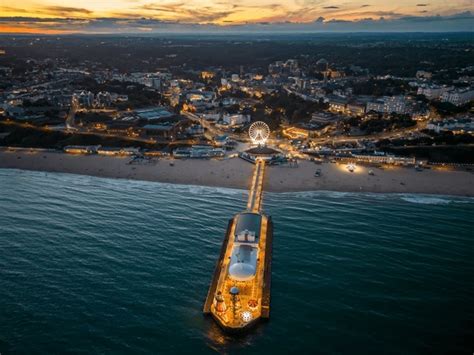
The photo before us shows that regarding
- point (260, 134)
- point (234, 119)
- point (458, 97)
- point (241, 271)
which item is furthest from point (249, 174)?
point (458, 97)

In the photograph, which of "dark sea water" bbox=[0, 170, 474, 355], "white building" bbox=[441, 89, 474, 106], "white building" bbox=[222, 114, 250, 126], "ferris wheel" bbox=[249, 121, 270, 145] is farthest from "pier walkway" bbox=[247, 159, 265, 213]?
"white building" bbox=[441, 89, 474, 106]

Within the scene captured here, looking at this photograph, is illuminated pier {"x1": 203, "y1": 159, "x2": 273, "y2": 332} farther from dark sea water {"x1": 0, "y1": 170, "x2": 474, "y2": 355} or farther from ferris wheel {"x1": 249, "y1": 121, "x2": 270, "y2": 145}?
ferris wheel {"x1": 249, "y1": 121, "x2": 270, "y2": 145}

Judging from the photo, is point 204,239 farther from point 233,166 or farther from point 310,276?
point 233,166

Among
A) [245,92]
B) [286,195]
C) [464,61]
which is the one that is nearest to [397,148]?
[286,195]

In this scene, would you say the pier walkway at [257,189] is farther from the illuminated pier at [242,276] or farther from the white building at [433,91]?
the white building at [433,91]

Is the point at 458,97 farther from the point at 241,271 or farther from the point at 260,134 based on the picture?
the point at 241,271

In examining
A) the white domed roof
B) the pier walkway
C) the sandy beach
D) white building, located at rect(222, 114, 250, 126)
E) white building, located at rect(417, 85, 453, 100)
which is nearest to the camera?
the white domed roof
